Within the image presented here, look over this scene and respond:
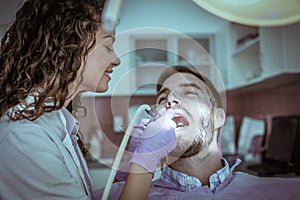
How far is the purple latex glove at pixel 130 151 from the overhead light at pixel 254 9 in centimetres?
25

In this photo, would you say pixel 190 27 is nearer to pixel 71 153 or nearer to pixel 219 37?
pixel 219 37

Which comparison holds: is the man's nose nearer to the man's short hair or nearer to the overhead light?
the man's short hair

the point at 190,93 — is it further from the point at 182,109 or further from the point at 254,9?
the point at 254,9

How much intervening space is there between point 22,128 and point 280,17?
51cm

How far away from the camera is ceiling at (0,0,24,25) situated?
61cm

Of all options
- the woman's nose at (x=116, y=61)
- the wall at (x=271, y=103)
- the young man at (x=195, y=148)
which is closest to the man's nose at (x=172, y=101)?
the young man at (x=195, y=148)

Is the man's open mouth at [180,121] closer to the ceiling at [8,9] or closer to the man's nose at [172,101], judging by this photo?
the man's nose at [172,101]

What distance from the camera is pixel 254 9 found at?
68 centimetres

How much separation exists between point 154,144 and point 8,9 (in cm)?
33

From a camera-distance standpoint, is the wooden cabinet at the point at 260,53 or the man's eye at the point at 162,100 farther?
the wooden cabinet at the point at 260,53

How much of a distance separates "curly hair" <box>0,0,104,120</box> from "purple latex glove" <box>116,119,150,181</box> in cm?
12

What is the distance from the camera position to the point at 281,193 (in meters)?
0.70

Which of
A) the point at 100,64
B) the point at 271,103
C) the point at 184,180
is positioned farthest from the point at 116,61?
the point at 271,103

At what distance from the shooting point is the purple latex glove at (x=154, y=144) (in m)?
0.53
